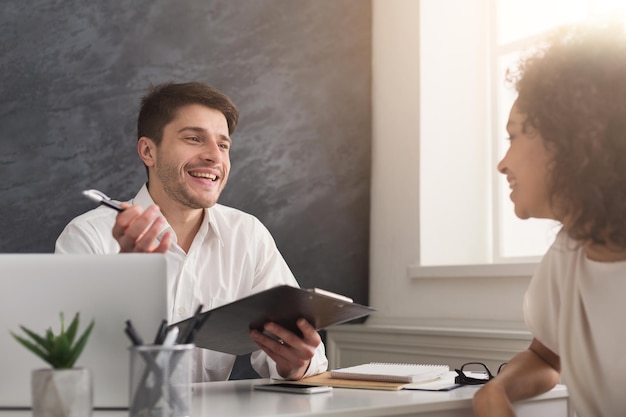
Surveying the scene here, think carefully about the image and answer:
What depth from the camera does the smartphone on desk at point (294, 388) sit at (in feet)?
5.20

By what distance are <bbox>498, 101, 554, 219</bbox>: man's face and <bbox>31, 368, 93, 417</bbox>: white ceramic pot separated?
0.89m

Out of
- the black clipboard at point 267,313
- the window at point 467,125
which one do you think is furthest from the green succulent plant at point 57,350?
the window at point 467,125

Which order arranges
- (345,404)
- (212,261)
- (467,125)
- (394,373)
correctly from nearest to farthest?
(345,404) < (394,373) < (212,261) < (467,125)

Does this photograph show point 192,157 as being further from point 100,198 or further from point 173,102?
point 100,198

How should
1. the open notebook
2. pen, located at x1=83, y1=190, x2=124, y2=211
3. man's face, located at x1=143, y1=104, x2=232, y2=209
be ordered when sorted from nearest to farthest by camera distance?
1. pen, located at x1=83, y1=190, x2=124, y2=211
2. the open notebook
3. man's face, located at x1=143, y1=104, x2=232, y2=209

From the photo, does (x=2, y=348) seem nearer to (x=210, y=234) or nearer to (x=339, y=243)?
(x=210, y=234)

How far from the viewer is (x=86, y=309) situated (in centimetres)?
122

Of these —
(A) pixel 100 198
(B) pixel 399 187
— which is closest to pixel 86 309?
(A) pixel 100 198

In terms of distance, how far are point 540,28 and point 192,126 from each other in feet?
4.96

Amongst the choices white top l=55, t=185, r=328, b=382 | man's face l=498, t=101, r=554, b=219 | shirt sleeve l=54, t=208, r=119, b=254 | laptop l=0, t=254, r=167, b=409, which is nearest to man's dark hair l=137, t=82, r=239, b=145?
white top l=55, t=185, r=328, b=382

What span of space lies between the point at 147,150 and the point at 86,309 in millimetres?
1431

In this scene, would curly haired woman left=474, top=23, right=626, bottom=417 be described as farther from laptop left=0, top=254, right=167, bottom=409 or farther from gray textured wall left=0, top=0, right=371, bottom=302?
gray textured wall left=0, top=0, right=371, bottom=302

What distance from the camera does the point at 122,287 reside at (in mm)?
1231

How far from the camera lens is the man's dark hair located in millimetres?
2533
